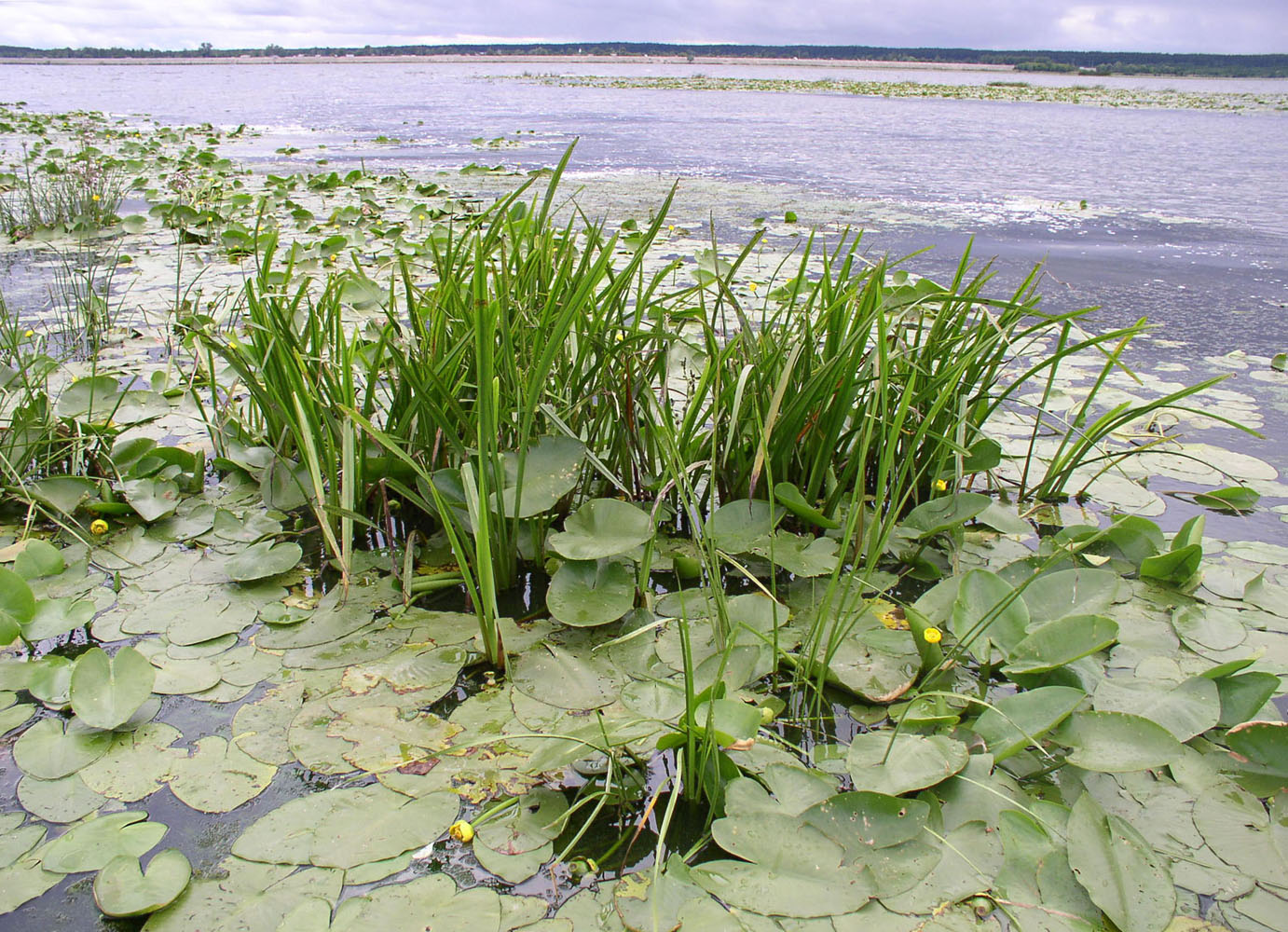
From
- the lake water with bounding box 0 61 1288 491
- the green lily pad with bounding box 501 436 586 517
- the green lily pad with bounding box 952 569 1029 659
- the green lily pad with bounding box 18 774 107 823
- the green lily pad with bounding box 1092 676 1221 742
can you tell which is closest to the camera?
the green lily pad with bounding box 18 774 107 823

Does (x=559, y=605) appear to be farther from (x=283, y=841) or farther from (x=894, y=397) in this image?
(x=894, y=397)

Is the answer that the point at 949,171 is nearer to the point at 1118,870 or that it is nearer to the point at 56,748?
the point at 1118,870

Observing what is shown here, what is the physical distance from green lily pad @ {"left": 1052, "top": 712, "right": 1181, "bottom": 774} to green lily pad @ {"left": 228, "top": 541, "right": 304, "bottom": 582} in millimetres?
1072

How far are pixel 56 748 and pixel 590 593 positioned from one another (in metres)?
0.64

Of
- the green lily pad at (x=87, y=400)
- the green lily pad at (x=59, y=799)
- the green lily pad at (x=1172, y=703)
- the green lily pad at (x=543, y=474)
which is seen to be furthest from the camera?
the green lily pad at (x=87, y=400)

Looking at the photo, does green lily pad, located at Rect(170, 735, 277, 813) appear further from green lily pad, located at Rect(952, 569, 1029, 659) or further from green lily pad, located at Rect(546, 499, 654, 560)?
green lily pad, located at Rect(952, 569, 1029, 659)

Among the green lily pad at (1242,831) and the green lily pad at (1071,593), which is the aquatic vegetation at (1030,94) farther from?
the green lily pad at (1242,831)

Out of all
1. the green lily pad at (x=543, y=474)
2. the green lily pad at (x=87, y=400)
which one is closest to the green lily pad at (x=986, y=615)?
the green lily pad at (x=543, y=474)

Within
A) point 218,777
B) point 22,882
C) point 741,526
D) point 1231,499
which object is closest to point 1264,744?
point 741,526

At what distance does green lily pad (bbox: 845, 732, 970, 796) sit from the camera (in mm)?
842

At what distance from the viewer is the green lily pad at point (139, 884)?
0.73 metres

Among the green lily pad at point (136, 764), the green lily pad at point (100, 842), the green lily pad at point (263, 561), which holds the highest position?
the green lily pad at point (263, 561)

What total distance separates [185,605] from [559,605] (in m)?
0.55

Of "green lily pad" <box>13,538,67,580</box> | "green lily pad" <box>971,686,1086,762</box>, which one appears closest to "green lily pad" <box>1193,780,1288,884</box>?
"green lily pad" <box>971,686,1086,762</box>
